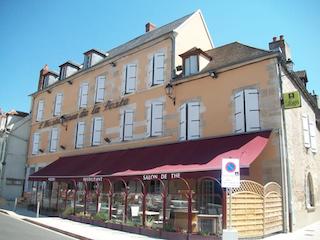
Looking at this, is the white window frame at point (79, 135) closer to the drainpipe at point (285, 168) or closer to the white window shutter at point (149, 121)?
the white window shutter at point (149, 121)

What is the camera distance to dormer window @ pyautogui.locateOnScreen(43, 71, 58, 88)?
25.3 meters

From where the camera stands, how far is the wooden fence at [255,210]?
9180 mm

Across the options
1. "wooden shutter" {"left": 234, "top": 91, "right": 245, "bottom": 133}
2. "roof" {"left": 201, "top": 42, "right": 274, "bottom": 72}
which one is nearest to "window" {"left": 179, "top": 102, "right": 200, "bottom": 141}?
"roof" {"left": 201, "top": 42, "right": 274, "bottom": 72}

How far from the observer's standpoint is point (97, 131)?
18.7 metres

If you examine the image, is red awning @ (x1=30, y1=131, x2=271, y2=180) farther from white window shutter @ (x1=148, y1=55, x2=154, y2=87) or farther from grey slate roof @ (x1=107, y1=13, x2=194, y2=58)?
grey slate roof @ (x1=107, y1=13, x2=194, y2=58)

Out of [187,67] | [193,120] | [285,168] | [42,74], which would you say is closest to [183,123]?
[193,120]

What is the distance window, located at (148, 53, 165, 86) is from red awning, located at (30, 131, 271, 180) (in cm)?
331

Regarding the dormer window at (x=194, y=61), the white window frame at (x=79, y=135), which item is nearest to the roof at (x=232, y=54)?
the dormer window at (x=194, y=61)

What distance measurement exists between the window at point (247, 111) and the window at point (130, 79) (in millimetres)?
6339

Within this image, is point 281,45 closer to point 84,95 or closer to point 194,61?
point 194,61

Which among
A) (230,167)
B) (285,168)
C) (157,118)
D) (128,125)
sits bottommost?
(230,167)

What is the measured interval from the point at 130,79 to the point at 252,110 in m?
A: 7.47

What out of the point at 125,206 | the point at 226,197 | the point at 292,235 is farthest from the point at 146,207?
the point at 292,235

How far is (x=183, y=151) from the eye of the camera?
12938mm
